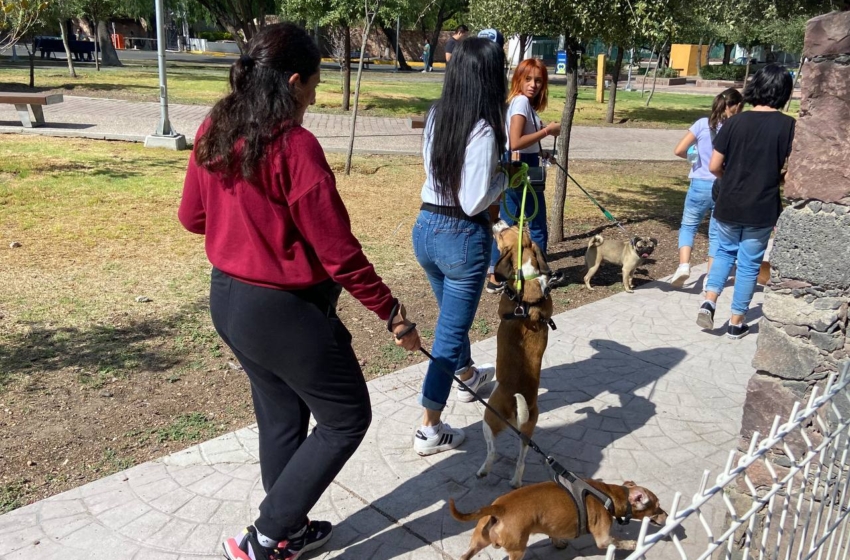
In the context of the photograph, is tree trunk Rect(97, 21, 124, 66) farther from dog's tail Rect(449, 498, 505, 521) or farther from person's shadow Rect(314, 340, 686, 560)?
dog's tail Rect(449, 498, 505, 521)

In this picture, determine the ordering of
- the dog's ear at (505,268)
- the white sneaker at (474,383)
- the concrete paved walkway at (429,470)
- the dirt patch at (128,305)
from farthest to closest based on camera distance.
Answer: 1. the white sneaker at (474,383)
2. the dirt patch at (128,305)
3. the dog's ear at (505,268)
4. the concrete paved walkway at (429,470)

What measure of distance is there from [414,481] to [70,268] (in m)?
4.35

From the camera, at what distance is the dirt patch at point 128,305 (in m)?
3.91

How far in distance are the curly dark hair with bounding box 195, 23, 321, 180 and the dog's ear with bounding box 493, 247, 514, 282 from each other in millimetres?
1641

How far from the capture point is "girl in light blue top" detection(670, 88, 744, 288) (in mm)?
6043

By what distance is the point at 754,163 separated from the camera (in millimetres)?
5176

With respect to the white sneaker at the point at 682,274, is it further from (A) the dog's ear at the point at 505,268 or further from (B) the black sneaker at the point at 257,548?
(B) the black sneaker at the point at 257,548

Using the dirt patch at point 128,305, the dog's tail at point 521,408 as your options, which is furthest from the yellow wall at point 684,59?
the dog's tail at point 521,408

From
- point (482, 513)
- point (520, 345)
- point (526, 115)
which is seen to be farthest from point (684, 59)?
point (482, 513)

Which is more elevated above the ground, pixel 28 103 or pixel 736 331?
pixel 28 103

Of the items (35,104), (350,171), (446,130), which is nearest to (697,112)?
(350,171)

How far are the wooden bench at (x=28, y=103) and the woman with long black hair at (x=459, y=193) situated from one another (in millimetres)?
12326

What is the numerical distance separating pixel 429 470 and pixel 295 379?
141 cm

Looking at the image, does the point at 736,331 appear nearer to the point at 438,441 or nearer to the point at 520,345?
the point at 520,345
